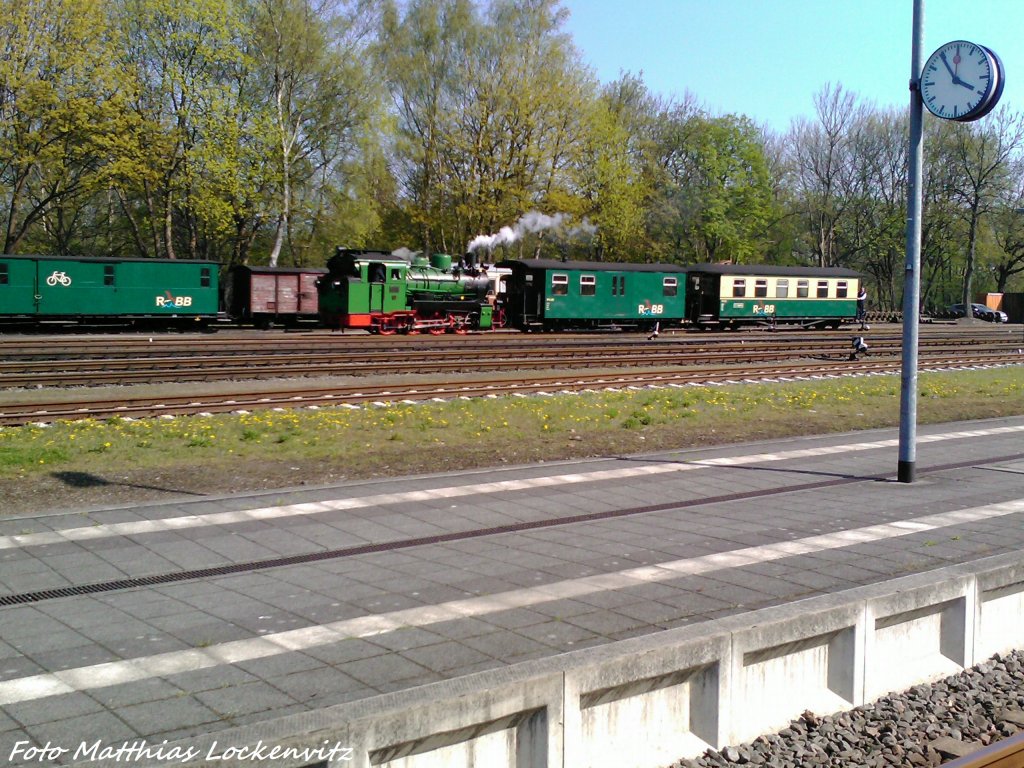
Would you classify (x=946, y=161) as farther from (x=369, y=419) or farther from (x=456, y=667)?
(x=456, y=667)

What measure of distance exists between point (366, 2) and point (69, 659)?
47.3m

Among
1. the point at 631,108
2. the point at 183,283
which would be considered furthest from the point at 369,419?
the point at 631,108

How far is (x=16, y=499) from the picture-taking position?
385 inches

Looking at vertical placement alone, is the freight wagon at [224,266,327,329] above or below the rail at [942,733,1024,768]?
above

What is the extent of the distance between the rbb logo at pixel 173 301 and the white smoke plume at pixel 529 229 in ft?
46.8

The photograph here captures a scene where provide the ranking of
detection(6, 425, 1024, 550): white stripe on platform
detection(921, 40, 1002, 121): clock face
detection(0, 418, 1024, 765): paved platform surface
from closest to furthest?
detection(0, 418, 1024, 765): paved platform surface
detection(6, 425, 1024, 550): white stripe on platform
detection(921, 40, 1002, 121): clock face

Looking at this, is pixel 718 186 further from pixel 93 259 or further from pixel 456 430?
pixel 456 430

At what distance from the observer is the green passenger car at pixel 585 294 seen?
128ft

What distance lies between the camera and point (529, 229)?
2020 inches

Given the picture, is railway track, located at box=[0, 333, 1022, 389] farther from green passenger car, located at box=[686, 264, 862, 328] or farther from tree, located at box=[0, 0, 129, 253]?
tree, located at box=[0, 0, 129, 253]

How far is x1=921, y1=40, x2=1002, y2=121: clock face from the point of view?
31.2 feet

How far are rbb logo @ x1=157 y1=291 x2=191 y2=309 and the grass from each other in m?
22.7

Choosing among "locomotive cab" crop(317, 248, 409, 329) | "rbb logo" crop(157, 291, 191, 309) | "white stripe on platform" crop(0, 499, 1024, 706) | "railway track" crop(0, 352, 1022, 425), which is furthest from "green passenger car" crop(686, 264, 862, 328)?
"white stripe on platform" crop(0, 499, 1024, 706)

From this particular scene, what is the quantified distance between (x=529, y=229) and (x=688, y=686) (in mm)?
47253
